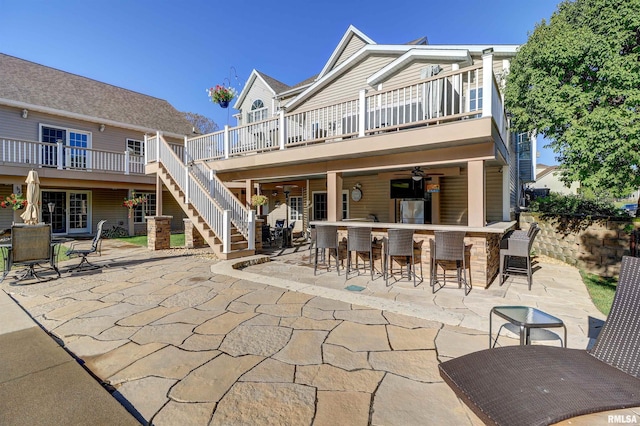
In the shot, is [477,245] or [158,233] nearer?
[477,245]

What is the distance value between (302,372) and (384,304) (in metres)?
2.06

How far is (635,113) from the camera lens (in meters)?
5.90

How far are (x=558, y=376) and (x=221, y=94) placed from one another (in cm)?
1500

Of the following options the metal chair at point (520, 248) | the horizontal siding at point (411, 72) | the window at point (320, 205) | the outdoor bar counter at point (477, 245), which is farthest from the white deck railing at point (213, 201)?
the horizontal siding at point (411, 72)

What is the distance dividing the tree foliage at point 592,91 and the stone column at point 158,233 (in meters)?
11.5

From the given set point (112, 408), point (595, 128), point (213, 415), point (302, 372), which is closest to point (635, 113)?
point (595, 128)

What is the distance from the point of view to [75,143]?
13898 millimetres

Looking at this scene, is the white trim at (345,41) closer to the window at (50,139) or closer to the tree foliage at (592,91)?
the tree foliage at (592,91)

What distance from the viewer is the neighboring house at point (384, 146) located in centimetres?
579

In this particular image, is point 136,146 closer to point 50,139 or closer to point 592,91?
point 50,139

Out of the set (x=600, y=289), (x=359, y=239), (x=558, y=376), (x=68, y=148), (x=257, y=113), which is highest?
(x=257, y=113)

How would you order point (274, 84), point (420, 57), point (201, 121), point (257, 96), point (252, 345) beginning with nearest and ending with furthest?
point (252, 345)
point (420, 57)
point (274, 84)
point (257, 96)
point (201, 121)

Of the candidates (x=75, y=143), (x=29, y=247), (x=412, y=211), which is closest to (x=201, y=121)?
(x=75, y=143)

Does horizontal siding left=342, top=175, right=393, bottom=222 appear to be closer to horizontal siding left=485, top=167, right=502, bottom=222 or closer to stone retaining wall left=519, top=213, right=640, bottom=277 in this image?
horizontal siding left=485, top=167, right=502, bottom=222
